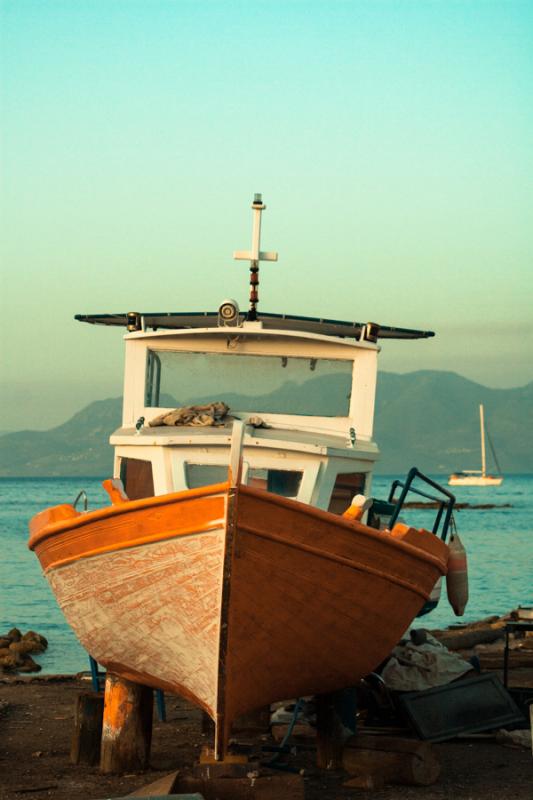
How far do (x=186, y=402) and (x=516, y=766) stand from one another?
4.05 metres

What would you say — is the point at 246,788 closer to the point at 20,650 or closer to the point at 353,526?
the point at 353,526

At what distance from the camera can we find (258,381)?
1073 centimetres

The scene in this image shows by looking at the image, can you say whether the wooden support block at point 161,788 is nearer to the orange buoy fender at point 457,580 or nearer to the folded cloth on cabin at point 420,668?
the folded cloth on cabin at point 420,668

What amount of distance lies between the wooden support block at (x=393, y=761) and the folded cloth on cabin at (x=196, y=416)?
108 inches

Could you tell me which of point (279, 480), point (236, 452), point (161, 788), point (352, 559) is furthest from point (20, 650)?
point (236, 452)

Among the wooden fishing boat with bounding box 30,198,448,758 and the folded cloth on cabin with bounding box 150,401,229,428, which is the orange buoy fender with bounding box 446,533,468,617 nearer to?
the wooden fishing boat with bounding box 30,198,448,758

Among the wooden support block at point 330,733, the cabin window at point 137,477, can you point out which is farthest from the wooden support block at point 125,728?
the cabin window at point 137,477

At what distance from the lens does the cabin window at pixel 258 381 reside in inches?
420

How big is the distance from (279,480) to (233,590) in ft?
5.57

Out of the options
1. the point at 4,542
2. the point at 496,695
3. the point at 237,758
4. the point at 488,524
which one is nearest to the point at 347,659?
the point at 237,758

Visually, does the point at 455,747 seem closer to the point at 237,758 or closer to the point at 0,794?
the point at 237,758

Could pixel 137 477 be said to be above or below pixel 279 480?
below

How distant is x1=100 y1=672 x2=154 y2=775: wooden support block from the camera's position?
891 cm

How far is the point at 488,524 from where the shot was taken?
62438mm
